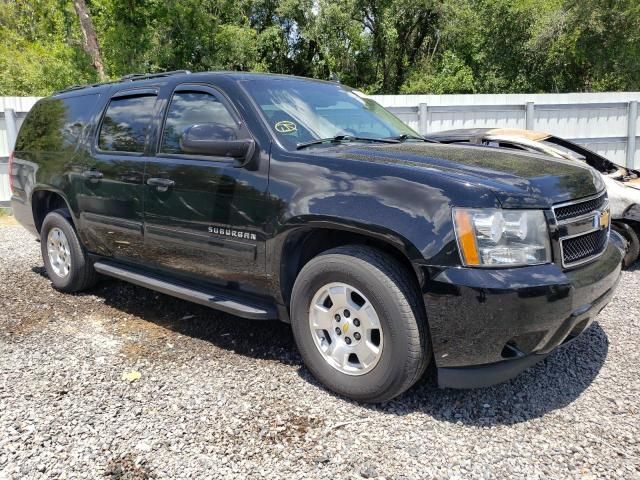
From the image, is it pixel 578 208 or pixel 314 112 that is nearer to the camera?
pixel 578 208

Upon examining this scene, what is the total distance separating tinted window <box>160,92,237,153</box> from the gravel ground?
149 centimetres

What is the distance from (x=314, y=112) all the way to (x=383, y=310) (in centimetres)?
163

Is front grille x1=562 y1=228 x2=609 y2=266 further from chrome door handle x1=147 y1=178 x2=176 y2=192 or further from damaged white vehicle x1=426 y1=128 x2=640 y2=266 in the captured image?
chrome door handle x1=147 y1=178 x2=176 y2=192

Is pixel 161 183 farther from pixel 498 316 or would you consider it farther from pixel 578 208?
pixel 578 208

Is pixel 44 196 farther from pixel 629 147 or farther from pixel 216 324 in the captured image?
pixel 629 147

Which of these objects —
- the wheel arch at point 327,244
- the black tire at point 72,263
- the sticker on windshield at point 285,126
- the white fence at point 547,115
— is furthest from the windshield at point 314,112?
the white fence at point 547,115

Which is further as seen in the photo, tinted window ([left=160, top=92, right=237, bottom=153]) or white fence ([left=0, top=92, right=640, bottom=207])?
white fence ([left=0, top=92, right=640, bottom=207])

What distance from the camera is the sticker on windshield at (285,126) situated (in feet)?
11.6

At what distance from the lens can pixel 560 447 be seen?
2.71 m

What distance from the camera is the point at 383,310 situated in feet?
9.50

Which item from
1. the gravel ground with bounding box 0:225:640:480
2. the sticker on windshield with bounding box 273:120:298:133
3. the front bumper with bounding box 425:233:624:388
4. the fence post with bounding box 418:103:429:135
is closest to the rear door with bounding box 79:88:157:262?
the gravel ground with bounding box 0:225:640:480

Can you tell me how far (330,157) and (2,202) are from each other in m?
9.31

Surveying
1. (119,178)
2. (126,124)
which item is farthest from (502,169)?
(126,124)

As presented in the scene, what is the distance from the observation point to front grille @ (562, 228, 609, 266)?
289cm
